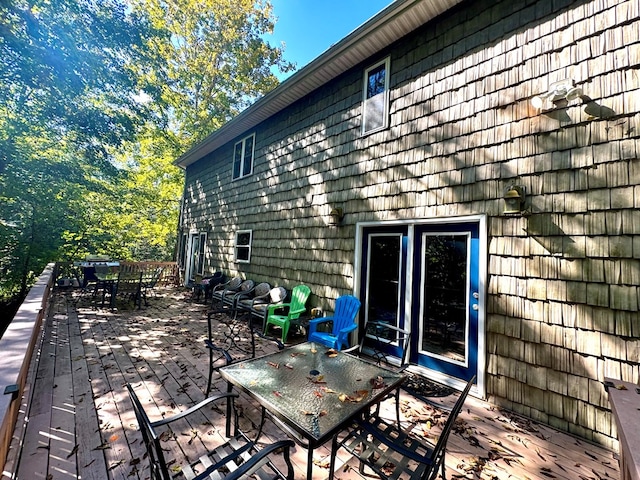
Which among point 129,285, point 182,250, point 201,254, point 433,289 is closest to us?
point 433,289

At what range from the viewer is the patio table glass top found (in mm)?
1535

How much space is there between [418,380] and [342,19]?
10.3m

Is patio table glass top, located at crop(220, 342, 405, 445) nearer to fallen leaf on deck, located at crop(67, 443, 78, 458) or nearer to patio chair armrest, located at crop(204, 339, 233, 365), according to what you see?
patio chair armrest, located at crop(204, 339, 233, 365)

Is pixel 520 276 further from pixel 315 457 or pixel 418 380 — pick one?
pixel 315 457

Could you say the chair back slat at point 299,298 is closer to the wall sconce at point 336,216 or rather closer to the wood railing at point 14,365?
the wall sconce at point 336,216

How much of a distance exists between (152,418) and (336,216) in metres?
3.41

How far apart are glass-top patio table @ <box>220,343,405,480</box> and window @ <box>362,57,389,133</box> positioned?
3.43 metres

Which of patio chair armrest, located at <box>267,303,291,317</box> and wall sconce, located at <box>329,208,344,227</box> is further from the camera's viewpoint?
patio chair armrest, located at <box>267,303,291,317</box>

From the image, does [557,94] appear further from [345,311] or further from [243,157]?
[243,157]

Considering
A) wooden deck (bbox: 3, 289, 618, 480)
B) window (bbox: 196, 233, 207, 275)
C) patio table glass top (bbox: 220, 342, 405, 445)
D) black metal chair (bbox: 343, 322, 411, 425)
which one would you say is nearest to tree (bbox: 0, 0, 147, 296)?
window (bbox: 196, 233, 207, 275)

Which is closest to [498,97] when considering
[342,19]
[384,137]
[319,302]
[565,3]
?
[565,3]

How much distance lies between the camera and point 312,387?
1.92 meters

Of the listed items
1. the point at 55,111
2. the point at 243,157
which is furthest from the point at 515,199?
the point at 55,111

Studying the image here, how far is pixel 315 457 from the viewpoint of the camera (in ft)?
6.59
